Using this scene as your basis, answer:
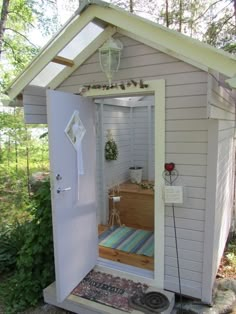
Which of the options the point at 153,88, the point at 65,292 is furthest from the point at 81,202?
the point at 153,88

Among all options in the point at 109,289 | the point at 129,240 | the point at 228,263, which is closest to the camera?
the point at 109,289

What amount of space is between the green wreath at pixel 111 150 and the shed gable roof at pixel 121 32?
1.67 metres

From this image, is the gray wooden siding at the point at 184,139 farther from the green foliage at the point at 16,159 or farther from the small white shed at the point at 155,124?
the green foliage at the point at 16,159

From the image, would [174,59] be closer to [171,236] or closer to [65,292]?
[171,236]

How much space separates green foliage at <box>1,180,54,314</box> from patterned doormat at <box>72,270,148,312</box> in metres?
0.48

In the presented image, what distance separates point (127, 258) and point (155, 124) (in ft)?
5.86

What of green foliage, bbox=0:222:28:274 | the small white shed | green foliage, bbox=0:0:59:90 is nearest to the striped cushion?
the small white shed

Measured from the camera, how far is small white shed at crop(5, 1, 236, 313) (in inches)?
83.0

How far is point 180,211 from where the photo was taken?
7.76ft

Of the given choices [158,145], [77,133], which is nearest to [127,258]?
[158,145]

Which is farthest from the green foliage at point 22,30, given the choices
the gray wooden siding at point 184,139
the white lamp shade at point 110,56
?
the gray wooden siding at point 184,139

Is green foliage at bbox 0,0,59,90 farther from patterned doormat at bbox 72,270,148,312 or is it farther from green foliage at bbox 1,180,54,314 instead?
patterned doormat at bbox 72,270,148,312

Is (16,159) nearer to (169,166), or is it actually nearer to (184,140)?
(169,166)

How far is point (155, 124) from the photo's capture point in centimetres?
233
